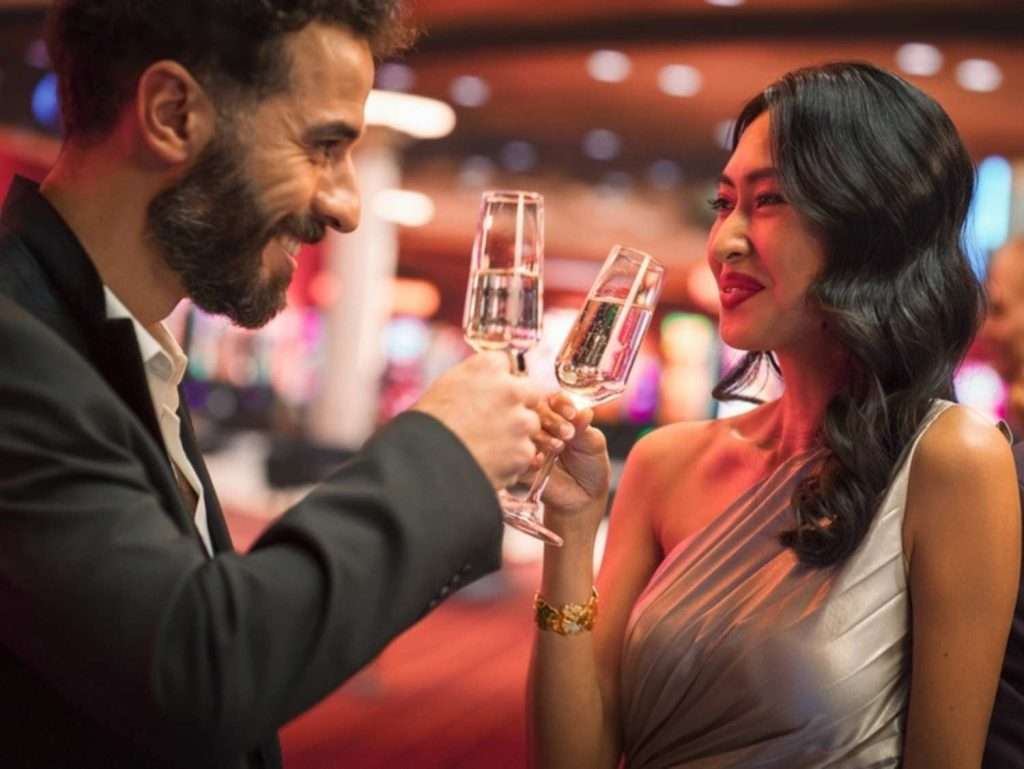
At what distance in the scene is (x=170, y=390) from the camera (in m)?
1.48

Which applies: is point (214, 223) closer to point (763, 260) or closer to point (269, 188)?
point (269, 188)

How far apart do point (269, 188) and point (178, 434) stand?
13.8 inches

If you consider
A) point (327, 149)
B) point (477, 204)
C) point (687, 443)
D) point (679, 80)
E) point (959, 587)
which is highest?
point (679, 80)

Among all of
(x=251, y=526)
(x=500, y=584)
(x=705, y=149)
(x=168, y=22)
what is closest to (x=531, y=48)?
(x=705, y=149)

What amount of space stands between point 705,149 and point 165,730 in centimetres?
1040

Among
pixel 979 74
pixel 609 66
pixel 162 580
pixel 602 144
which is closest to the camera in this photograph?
pixel 162 580

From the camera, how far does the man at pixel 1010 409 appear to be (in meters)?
1.80

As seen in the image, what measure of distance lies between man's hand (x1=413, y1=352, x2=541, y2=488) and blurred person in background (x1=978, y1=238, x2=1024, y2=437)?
205cm

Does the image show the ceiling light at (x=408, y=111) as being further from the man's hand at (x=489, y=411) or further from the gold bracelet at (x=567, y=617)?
the man's hand at (x=489, y=411)

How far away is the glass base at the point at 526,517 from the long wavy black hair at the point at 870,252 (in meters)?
0.48

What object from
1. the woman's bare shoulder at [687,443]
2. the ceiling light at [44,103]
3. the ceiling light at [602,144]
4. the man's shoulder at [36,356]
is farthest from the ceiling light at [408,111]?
the man's shoulder at [36,356]

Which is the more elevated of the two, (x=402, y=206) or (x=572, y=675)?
(x=402, y=206)

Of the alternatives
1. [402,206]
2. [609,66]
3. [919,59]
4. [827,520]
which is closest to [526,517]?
[827,520]

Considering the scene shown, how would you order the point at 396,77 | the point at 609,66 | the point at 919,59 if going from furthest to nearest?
the point at 396,77 < the point at 609,66 < the point at 919,59
